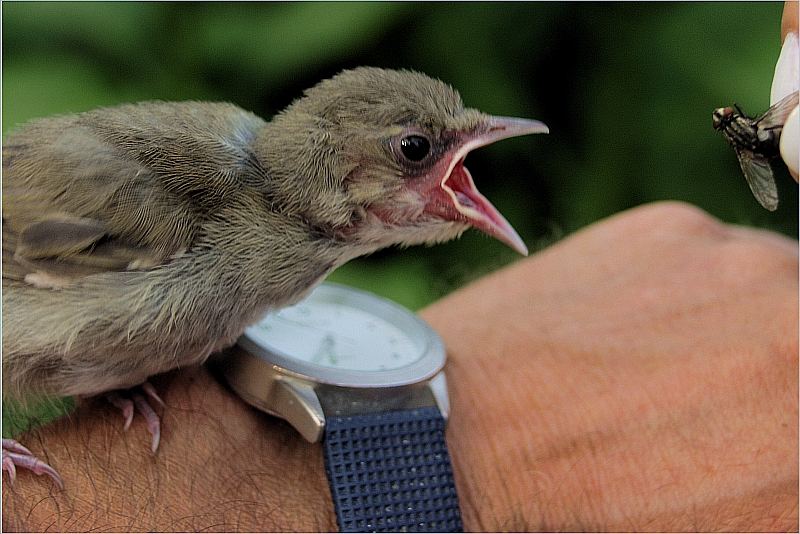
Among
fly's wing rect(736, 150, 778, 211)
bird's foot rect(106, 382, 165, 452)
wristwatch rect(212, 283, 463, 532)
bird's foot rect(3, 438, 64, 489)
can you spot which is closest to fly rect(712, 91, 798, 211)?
fly's wing rect(736, 150, 778, 211)

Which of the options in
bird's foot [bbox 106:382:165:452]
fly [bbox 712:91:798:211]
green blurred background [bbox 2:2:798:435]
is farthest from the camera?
green blurred background [bbox 2:2:798:435]

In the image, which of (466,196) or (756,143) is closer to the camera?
(756,143)

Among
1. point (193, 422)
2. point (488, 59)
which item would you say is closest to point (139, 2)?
point (488, 59)

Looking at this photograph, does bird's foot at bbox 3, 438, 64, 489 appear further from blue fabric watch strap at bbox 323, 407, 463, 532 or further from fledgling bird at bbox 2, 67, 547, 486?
blue fabric watch strap at bbox 323, 407, 463, 532

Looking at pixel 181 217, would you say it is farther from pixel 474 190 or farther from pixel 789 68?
pixel 789 68

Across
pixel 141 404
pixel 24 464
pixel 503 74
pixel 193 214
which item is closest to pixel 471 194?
pixel 193 214

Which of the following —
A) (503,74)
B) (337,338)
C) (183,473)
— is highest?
(503,74)

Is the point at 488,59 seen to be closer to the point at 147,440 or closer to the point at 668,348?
the point at 668,348
